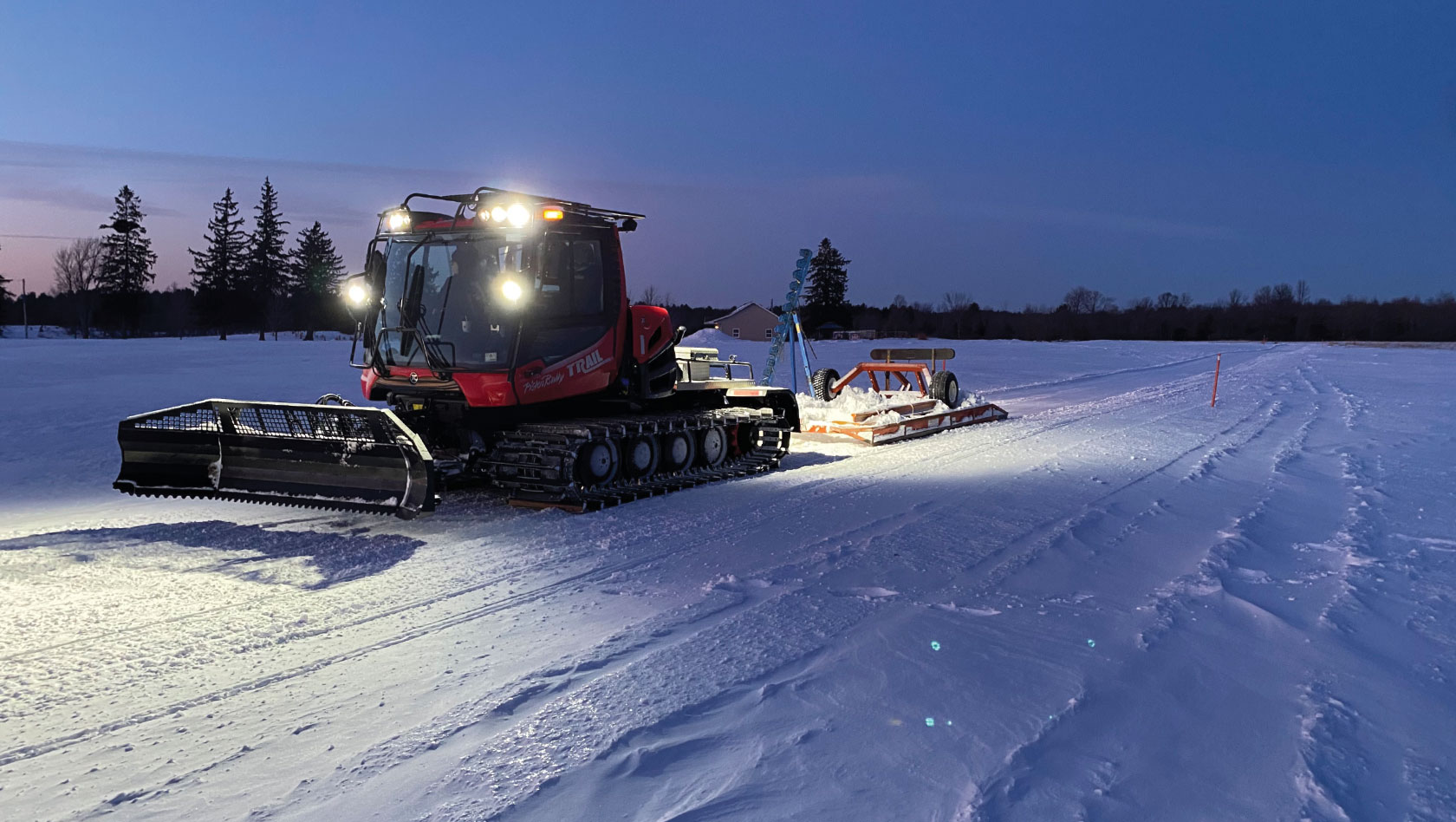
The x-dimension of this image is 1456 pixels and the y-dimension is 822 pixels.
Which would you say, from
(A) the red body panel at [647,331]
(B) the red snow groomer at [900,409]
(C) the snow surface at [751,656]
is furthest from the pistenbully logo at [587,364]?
(B) the red snow groomer at [900,409]

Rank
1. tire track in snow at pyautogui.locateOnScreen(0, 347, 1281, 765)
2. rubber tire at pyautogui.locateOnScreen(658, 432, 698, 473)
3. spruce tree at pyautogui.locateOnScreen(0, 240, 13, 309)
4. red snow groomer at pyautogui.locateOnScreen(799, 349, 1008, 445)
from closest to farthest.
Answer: tire track in snow at pyautogui.locateOnScreen(0, 347, 1281, 765), rubber tire at pyautogui.locateOnScreen(658, 432, 698, 473), red snow groomer at pyautogui.locateOnScreen(799, 349, 1008, 445), spruce tree at pyautogui.locateOnScreen(0, 240, 13, 309)

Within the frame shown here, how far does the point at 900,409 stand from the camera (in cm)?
1466

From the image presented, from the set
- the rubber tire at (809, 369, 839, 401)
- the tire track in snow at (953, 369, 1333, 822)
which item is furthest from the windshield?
the rubber tire at (809, 369, 839, 401)

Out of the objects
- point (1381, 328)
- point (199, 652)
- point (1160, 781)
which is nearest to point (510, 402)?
point (199, 652)

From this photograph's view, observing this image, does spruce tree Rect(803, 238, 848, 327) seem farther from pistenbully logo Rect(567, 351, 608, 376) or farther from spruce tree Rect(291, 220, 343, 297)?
pistenbully logo Rect(567, 351, 608, 376)

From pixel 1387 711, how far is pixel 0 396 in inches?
918

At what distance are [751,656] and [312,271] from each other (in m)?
82.8

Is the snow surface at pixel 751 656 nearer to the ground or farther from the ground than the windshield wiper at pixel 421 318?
nearer to the ground

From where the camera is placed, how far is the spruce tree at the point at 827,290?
270 feet

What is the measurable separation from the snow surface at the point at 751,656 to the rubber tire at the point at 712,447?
4.15ft

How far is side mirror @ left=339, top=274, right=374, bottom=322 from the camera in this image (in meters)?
9.04

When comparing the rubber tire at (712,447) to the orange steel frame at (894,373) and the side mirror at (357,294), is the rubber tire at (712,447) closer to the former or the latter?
the side mirror at (357,294)

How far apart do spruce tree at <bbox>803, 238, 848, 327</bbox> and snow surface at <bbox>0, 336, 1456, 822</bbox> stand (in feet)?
243

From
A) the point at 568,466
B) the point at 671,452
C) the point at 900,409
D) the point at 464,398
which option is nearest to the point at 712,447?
the point at 671,452
